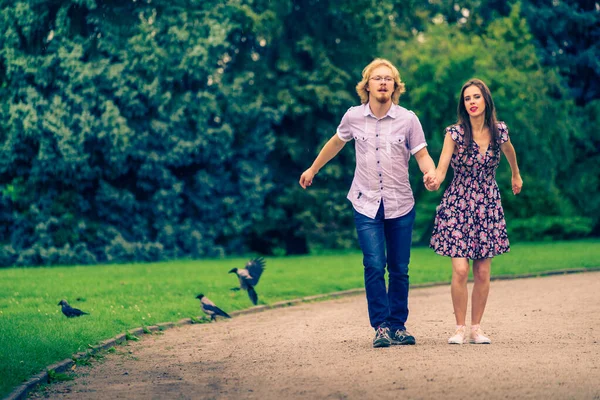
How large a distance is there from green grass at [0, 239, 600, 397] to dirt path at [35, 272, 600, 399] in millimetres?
515

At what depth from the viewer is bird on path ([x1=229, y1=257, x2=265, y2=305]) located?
13586 millimetres

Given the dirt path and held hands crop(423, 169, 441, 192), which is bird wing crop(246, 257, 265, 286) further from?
held hands crop(423, 169, 441, 192)

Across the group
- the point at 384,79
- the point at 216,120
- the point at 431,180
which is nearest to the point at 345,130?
the point at 384,79

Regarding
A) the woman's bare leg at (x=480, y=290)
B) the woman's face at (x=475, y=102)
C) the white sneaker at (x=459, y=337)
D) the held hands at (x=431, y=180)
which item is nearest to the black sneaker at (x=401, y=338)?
the white sneaker at (x=459, y=337)

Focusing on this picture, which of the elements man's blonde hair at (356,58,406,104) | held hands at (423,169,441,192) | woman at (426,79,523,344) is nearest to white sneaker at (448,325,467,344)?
woman at (426,79,523,344)

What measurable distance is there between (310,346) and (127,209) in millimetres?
19842

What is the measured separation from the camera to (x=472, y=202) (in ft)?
28.2

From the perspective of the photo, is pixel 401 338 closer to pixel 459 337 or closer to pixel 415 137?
pixel 459 337

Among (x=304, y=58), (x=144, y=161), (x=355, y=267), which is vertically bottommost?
(x=355, y=267)

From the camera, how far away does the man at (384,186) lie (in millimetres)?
8492

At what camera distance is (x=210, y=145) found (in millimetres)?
28453

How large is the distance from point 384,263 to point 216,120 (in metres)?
20.7

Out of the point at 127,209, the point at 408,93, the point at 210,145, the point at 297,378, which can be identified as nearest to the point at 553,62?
the point at 408,93

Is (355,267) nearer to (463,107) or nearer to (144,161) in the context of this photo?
(144,161)
